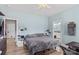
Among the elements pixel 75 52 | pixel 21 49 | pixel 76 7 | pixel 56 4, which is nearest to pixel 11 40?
pixel 21 49

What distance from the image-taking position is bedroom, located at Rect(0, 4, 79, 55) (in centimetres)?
167

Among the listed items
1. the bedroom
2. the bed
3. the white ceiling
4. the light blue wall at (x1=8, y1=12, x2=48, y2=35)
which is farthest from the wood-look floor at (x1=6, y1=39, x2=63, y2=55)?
the white ceiling

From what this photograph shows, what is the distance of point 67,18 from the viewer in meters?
1.71

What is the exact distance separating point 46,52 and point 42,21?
0.55 meters

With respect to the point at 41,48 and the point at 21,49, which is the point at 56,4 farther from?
the point at 21,49

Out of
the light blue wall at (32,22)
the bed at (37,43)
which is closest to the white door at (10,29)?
the light blue wall at (32,22)

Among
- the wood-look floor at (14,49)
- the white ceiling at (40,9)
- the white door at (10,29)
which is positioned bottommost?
the wood-look floor at (14,49)

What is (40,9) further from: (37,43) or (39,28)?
(37,43)

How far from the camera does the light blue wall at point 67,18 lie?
5.52ft

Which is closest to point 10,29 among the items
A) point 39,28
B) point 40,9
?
point 39,28

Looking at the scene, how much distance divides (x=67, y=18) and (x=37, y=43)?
0.67 metres

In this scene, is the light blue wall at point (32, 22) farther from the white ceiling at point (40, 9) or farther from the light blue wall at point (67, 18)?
the light blue wall at point (67, 18)

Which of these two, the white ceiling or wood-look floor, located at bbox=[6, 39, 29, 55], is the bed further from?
the white ceiling

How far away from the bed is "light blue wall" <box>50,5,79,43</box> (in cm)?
22
